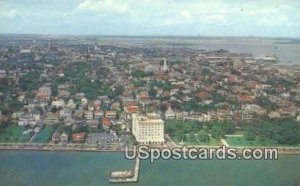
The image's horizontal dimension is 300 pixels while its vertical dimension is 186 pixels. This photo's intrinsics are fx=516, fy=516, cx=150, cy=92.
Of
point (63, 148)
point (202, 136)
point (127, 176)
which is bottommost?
point (127, 176)

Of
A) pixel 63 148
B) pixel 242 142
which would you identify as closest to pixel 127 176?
pixel 63 148

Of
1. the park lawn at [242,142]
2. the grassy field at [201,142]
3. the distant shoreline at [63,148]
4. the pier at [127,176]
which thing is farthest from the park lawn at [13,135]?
the park lawn at [242,142]

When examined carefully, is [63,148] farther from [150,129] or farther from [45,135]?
[150,129]

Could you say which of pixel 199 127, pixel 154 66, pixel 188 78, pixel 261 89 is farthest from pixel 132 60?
pixel 261 89

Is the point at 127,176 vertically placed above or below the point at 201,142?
below

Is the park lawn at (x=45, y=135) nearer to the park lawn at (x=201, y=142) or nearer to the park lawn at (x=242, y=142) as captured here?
the park lawn at (x=201, y=142)

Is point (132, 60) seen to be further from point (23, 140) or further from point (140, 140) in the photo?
point (23, 140)
